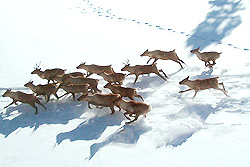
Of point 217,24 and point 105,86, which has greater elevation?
point 217,24

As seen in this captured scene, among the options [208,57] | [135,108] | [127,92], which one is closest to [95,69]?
[127,92]

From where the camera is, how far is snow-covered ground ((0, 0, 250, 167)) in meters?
4.70

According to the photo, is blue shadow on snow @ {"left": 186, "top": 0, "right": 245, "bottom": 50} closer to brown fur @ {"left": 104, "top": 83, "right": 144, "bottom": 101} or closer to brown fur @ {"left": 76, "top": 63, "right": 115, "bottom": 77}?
brown fur @ {"left": 76, "top": 63, "right": 115, "bottom": 77}

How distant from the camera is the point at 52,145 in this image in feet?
16.4

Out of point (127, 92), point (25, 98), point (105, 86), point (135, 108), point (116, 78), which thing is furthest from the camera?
point (116, 78)

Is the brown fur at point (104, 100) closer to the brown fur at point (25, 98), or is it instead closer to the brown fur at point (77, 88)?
the brown fur at point (77, 88)

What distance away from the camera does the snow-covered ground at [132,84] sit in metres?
4.70

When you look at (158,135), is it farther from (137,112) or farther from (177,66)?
(177,66)

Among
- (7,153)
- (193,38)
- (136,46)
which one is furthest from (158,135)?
(193,38)

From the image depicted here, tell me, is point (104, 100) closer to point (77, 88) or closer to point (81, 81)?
point (77, 88)

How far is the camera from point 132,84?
7.50 metres

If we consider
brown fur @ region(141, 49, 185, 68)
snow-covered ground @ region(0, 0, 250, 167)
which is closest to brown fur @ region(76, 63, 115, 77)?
snow-covered ground @ region(0, 0, 250, 167)

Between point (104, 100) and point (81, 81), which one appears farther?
point (81, 81)

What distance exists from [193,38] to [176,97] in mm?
4567
